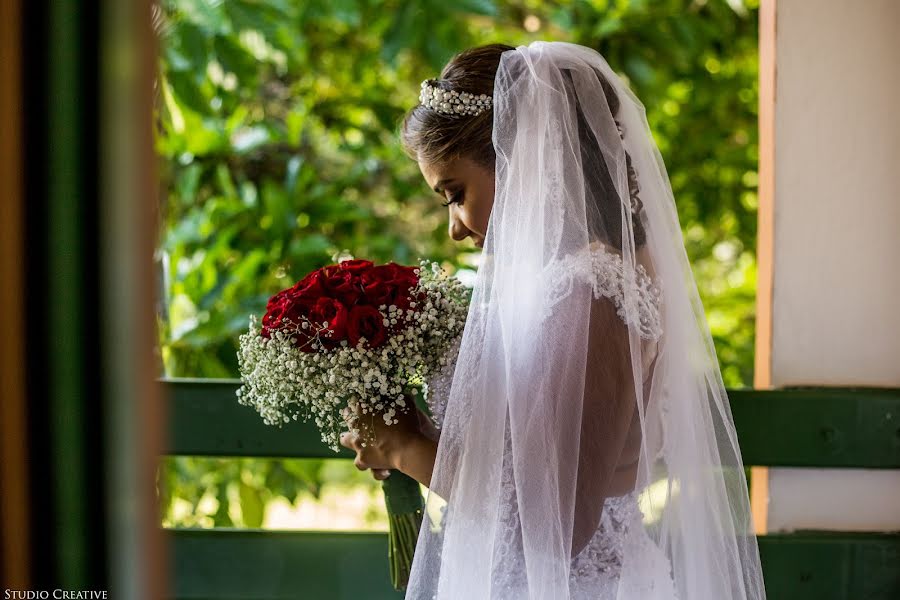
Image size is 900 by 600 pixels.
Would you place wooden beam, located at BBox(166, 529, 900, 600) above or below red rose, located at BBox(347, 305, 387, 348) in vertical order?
below

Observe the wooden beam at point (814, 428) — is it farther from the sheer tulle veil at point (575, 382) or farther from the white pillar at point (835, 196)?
the sheer tulle veil at point (575, 382)

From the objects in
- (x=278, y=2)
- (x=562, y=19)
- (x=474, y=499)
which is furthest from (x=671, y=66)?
(x=474, y=499)

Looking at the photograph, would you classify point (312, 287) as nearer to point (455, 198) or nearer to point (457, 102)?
point (455, 198)

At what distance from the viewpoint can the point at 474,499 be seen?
1.60m

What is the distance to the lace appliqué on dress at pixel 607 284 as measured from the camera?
1.58 metres

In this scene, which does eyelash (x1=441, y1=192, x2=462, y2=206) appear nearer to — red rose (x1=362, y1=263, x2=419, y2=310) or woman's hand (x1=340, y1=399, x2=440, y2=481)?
red rose (x1=362, y1=263, x2=419, y2=310)

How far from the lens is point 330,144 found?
3.94 metres

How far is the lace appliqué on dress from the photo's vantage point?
1.58 m

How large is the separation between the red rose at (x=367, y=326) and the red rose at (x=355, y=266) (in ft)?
0.41

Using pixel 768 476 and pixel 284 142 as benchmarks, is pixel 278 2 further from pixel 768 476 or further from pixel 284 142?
pixel 768 476

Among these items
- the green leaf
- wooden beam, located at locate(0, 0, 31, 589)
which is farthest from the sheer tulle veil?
the green leaf

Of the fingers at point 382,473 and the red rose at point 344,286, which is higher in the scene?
the red rose at point 344,286

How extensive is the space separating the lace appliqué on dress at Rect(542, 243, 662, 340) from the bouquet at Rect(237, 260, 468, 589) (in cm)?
26

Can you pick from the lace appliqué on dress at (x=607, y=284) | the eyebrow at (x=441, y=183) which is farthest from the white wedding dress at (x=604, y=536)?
the eyebrow at (x=441, y=183)
